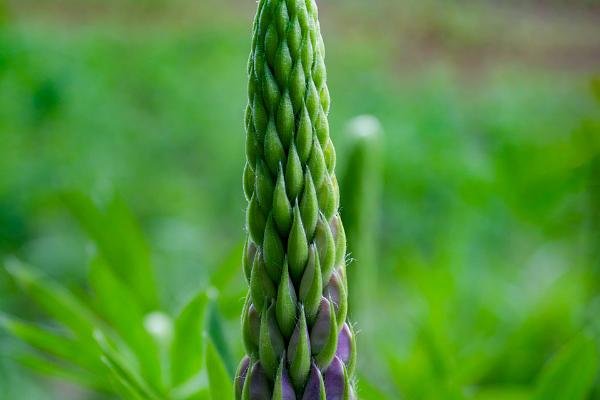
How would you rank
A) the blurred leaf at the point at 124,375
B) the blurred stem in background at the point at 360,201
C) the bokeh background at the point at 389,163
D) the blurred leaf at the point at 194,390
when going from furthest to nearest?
the bokeh background at the point at 389,163 → the blurred stem in background at the point at 360,201 → the blurred leaf at the point at 194,390 → the blurred leaf at the point at 124,375

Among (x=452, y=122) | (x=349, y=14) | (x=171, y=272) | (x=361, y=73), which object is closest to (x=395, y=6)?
(x=349, y=14)

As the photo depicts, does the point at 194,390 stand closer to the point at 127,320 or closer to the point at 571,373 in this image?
the point at 127,320

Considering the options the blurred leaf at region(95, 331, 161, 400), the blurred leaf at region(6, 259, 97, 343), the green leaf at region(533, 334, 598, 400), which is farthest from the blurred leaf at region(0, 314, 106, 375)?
the green leaf at region(533, 334, 598, 400)

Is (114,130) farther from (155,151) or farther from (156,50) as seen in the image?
(156,50)

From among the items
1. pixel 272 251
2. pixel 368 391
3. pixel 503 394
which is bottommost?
pixel 503 394

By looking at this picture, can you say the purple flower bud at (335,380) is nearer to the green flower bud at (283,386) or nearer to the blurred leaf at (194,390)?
the green flower bud at (283,386)

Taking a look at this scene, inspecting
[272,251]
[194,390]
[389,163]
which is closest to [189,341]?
[194,390]

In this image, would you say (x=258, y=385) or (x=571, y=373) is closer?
(x=258, y=385)

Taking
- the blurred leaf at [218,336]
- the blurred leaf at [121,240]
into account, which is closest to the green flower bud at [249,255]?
the blurred leaf at [218,336]
